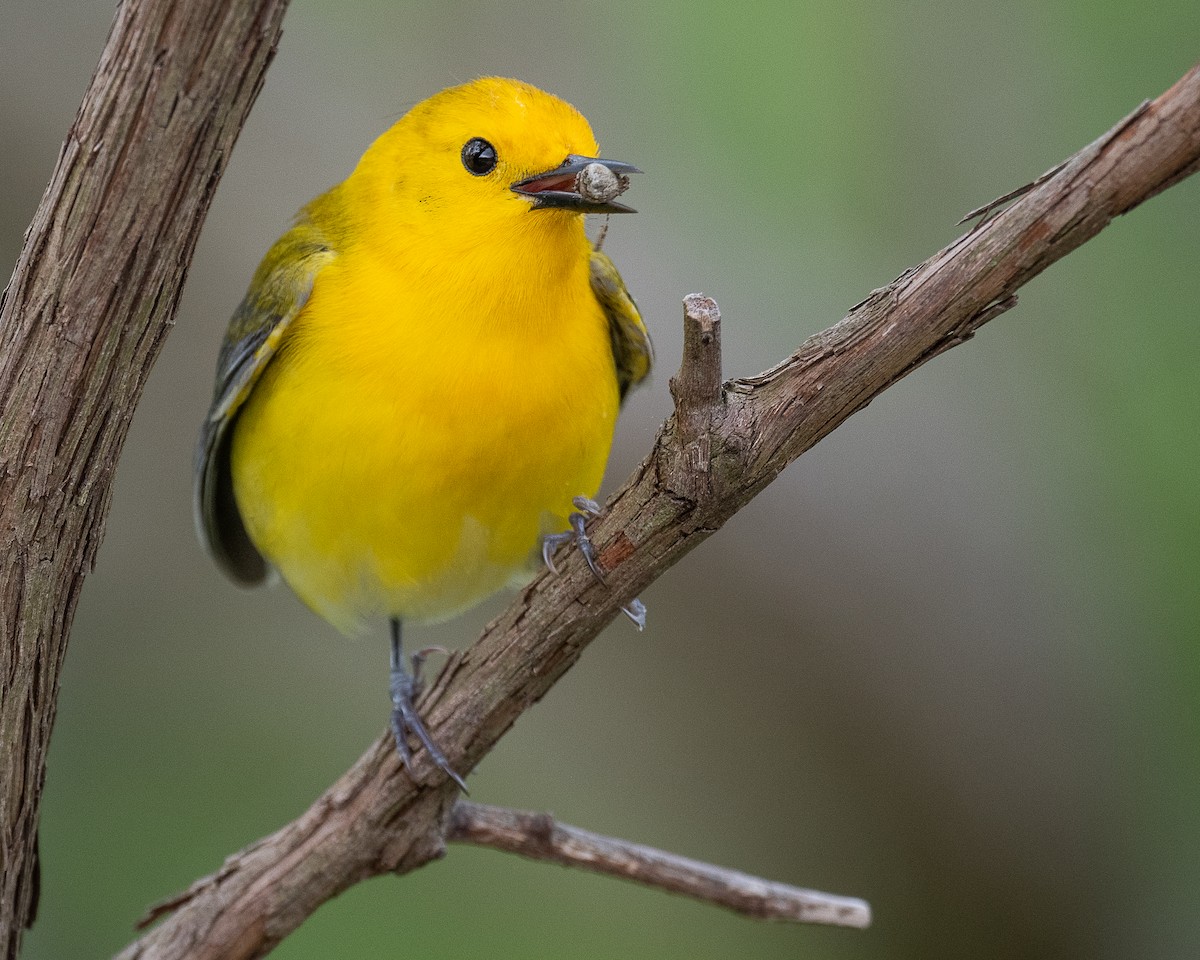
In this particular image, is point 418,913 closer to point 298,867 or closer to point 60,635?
point 298,867

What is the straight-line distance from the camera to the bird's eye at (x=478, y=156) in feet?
8.96

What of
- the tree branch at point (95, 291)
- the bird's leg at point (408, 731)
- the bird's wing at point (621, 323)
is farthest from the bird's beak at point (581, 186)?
the bird's leg at point (408, 731)

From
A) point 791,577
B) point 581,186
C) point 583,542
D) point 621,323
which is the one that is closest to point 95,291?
point 583,542

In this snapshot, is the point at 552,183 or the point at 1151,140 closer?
the point at 1151,140

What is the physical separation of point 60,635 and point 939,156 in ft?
13.8

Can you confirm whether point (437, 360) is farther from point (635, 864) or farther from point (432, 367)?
point (635, 864)

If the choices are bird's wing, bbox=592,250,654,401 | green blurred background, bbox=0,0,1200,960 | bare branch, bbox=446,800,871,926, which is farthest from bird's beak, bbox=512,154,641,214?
green blurred background, bbox=0,0,1200,960

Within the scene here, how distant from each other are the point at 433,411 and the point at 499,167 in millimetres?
524

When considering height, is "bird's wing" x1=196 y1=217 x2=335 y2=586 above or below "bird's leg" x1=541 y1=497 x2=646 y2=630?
above

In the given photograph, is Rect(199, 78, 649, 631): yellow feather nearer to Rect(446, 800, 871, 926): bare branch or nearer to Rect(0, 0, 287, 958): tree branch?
Rect(446, 800, 871, 926): bare branch

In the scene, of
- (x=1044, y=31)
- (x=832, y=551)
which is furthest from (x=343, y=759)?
(x=1044, y=31)

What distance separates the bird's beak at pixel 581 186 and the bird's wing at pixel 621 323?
1.28 feet

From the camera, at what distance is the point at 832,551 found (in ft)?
13.4

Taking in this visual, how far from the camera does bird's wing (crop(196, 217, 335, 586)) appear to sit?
290 centimetres
